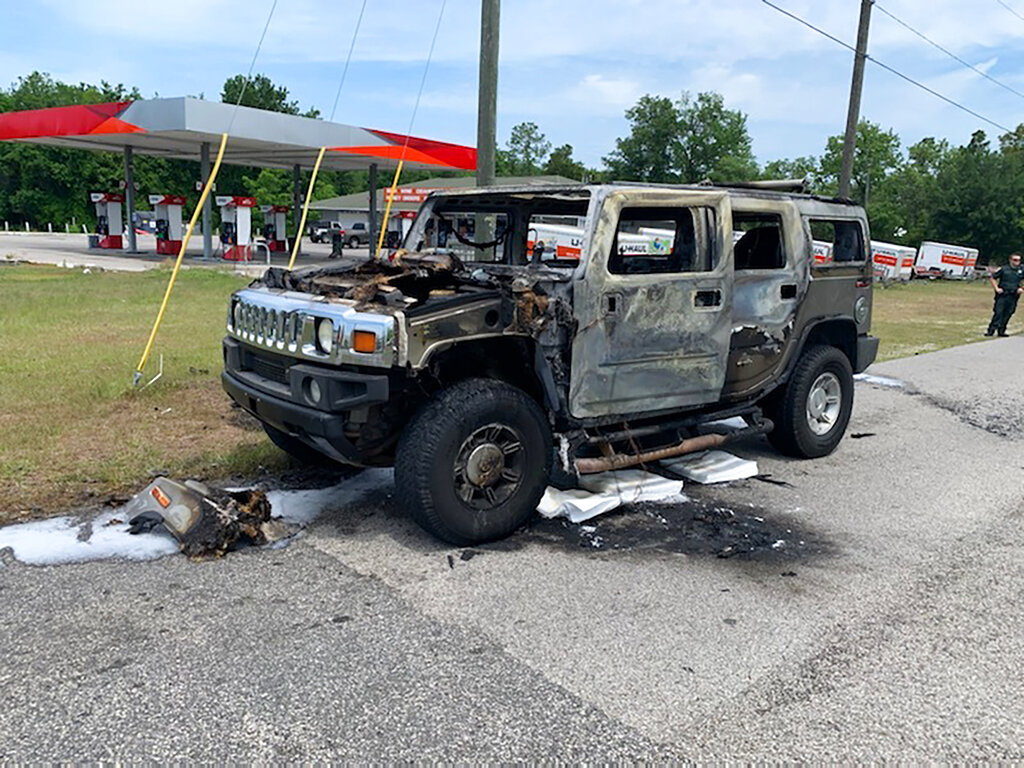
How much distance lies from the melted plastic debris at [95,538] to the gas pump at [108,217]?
3178 centimetres

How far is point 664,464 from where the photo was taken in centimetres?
602

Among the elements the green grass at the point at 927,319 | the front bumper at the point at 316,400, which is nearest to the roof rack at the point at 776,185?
the front bumper at the point at 316,400

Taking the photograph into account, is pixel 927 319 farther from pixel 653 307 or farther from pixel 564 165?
pixel 564 165

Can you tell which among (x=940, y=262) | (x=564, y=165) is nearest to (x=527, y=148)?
(x=564, y=165)

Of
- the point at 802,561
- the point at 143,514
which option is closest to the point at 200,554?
the point at 143,514

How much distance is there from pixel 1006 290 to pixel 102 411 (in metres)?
16.2

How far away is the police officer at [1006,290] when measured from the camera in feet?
53.1

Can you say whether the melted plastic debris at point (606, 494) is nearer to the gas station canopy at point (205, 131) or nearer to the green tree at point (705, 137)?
the gas station canopy at point (205, 131)

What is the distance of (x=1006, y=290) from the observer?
53.8 feet

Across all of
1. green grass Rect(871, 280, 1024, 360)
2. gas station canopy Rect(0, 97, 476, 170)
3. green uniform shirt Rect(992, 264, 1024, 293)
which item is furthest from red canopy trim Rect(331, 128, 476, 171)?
green uniform shirt Rect(992, 264, 1024, 293)

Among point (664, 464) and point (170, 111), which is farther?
point (170, 111)

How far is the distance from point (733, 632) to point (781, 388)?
9.94 feet

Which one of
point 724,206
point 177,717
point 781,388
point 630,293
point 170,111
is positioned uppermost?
point 170,111

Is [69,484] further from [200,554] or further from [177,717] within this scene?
[177,717]
